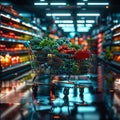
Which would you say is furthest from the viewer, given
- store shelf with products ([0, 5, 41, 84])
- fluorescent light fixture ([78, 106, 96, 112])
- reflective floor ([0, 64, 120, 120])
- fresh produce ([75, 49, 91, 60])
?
store shelf with products ([0, 5, 41, 84])

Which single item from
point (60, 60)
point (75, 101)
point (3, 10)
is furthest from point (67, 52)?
point (3, 10)

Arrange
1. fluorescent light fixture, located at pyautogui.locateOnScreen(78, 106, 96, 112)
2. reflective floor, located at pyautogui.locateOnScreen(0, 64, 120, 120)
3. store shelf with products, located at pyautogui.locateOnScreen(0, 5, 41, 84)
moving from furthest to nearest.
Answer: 1. store shelf with products, located at pyautogui.locateOnScreen(0, 5, 41, 84)
2. fluorescent light fixture, located at pyautogui.locateOnScreen(78, 106, 96, 112)
3. reflective floor, located at pyautogui.locateOnScreen(0, 64, 120, 120)

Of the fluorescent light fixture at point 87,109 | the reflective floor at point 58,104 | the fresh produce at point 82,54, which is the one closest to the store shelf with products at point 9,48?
the reflective floor at point 58,104

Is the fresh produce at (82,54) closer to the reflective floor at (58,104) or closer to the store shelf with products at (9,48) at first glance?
the reflective floor at (58,104)

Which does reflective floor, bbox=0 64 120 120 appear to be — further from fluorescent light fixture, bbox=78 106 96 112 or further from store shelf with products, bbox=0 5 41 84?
store shelf with products, bbox=0 5 41 84

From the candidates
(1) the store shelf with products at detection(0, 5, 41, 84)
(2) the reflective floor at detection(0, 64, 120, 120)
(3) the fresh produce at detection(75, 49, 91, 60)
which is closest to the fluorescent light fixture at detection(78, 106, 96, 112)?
(2) the reflective floor at detection(0, 64, 120, 120)

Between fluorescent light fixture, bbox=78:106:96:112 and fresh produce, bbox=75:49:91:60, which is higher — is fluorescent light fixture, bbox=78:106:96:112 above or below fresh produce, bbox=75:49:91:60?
below

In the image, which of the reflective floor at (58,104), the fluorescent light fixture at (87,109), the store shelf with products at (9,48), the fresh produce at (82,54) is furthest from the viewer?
the store shelf with products at (9,48)

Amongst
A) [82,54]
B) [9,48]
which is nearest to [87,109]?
[82,54]

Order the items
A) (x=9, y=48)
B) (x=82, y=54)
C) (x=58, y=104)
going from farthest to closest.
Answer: (x=9, y=48), (x=82, y=54), (x=58, y=104)

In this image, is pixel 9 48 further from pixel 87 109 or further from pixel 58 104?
pixel 87 109

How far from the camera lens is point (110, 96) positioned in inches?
130

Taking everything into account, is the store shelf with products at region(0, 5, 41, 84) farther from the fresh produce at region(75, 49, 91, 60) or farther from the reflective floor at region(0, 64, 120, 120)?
the fresh produce at region(75, 49, 91, 60)

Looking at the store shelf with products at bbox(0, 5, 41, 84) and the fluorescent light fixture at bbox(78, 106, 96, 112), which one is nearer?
the fluorescent light fixture at bbox(78, 106, 96, 112)
